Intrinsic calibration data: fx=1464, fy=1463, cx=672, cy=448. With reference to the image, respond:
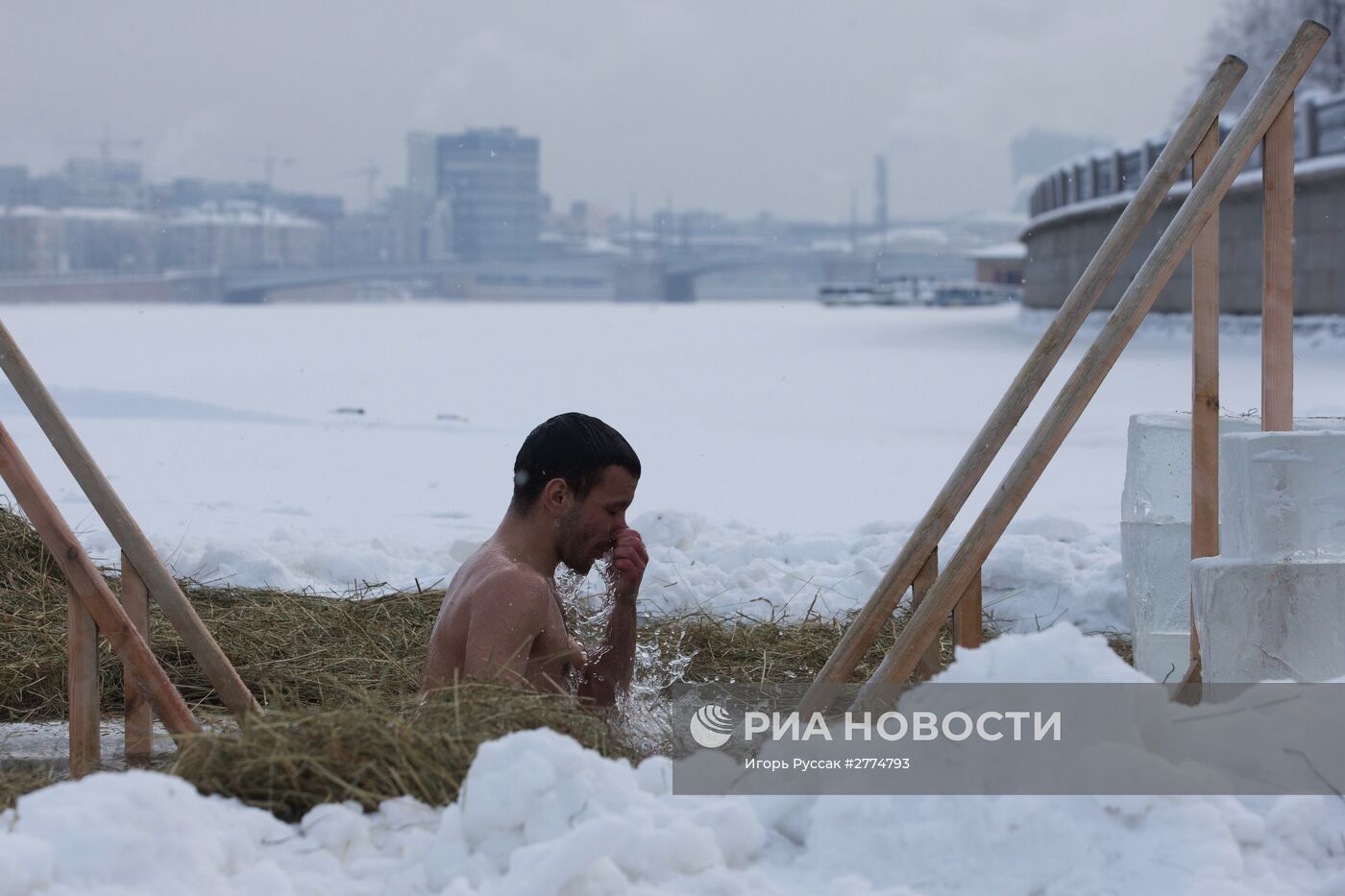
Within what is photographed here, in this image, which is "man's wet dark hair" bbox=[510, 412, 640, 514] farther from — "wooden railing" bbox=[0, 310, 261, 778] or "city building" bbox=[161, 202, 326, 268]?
"city building" bbox=[161, 202, 326, 268]

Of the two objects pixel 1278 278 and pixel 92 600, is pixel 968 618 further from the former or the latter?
pixel 92 600

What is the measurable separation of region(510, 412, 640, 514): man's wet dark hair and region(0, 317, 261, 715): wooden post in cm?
77

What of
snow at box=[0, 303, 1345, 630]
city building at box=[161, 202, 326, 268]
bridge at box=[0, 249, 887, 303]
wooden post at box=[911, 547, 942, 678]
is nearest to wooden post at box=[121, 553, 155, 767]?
wooden post at box=[911, 547, 942, 678]

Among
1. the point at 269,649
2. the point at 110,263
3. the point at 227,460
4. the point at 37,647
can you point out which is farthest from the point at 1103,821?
the point at 110,263

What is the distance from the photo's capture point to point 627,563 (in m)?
3.32

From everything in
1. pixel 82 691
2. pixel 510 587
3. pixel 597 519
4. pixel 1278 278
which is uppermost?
pixel 1278 278

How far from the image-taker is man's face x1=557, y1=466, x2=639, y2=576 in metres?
3.42

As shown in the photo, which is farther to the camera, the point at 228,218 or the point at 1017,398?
the point at 228,218

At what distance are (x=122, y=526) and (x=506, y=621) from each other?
87 cm

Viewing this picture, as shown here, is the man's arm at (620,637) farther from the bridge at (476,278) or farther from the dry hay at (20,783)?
the bridge at (476,278)

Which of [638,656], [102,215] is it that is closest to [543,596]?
[638,656]

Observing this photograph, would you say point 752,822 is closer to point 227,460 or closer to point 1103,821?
point 1103,821

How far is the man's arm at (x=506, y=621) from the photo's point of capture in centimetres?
323

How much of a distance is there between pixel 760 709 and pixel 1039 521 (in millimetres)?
2934
